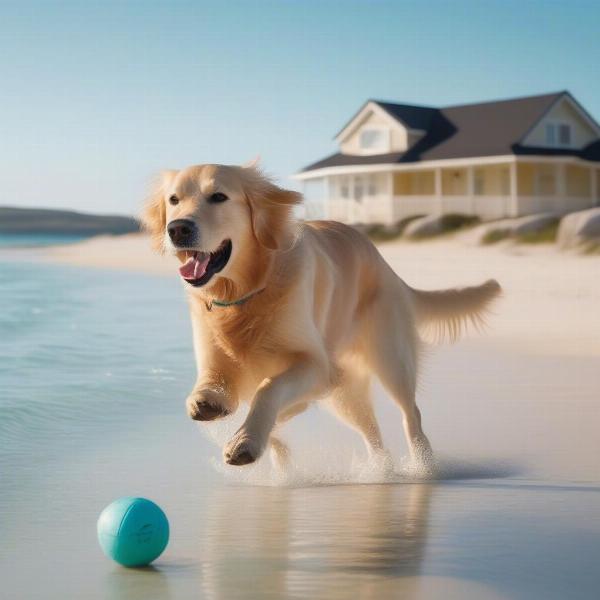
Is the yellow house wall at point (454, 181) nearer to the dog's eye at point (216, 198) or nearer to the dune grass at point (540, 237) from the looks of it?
the dune grass at point (540, 237)

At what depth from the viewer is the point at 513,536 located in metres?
4.12

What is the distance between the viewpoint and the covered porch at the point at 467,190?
3155cm

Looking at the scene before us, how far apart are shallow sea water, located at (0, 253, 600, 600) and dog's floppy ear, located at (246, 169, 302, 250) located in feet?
4.07

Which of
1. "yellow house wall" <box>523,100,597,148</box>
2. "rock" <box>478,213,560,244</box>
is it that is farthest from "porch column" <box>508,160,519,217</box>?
"rock" <box>478,213,560,244</box>

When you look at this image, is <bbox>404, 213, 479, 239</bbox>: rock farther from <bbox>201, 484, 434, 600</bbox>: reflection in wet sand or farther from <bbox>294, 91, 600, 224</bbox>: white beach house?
<bbox>201, 484, 434, 600</bbox>: reflection in wet sand

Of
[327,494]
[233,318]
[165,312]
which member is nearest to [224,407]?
[233,318]

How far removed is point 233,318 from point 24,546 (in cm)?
135

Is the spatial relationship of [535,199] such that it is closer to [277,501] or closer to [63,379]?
[63,379]

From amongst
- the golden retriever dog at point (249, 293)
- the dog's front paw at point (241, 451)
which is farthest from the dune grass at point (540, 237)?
the dog's front paw at point (241, 451)

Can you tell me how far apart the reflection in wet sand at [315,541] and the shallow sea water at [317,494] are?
0.01 m

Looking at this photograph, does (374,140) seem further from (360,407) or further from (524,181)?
(360,407)

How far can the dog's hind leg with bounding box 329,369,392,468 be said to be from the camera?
5.93m

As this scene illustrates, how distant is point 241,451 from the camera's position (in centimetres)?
406

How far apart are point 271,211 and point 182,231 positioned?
1.92ft
